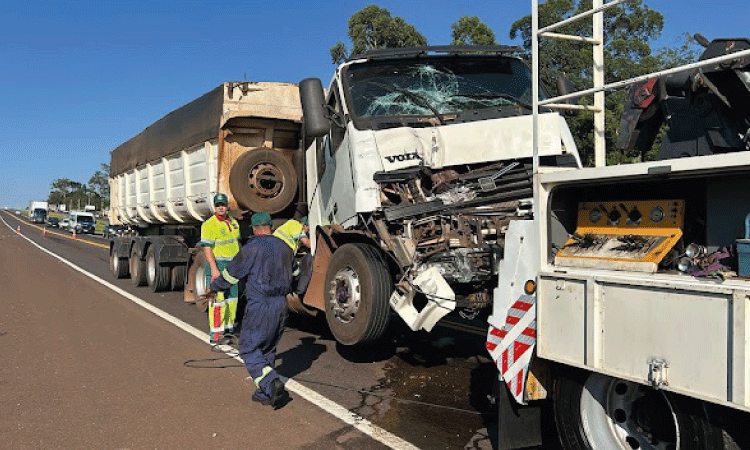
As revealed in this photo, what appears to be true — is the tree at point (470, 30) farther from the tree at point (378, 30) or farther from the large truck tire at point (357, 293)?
the large truck tire at point (357, 293)

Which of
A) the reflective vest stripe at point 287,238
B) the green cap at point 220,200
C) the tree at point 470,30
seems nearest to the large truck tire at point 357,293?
the reflective vest stripe at point 287,238

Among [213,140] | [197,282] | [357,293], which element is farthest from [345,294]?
[197,282]

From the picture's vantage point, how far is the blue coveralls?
511cm

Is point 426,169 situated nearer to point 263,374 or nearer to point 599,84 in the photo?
point 599,84

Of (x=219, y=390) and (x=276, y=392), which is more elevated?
(x=276, y=392)

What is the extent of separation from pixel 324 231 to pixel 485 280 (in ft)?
7.26

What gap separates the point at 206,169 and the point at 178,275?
4023 millimetres

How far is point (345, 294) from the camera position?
552cm

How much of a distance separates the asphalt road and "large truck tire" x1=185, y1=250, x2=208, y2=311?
0.71 m

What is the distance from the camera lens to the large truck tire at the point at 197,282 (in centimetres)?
966

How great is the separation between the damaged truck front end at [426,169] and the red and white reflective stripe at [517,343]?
618 millimetres

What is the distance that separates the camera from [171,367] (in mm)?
6344

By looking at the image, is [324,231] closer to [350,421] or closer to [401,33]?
[350,421]

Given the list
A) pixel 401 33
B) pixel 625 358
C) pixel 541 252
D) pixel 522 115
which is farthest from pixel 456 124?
pixel 401 33
